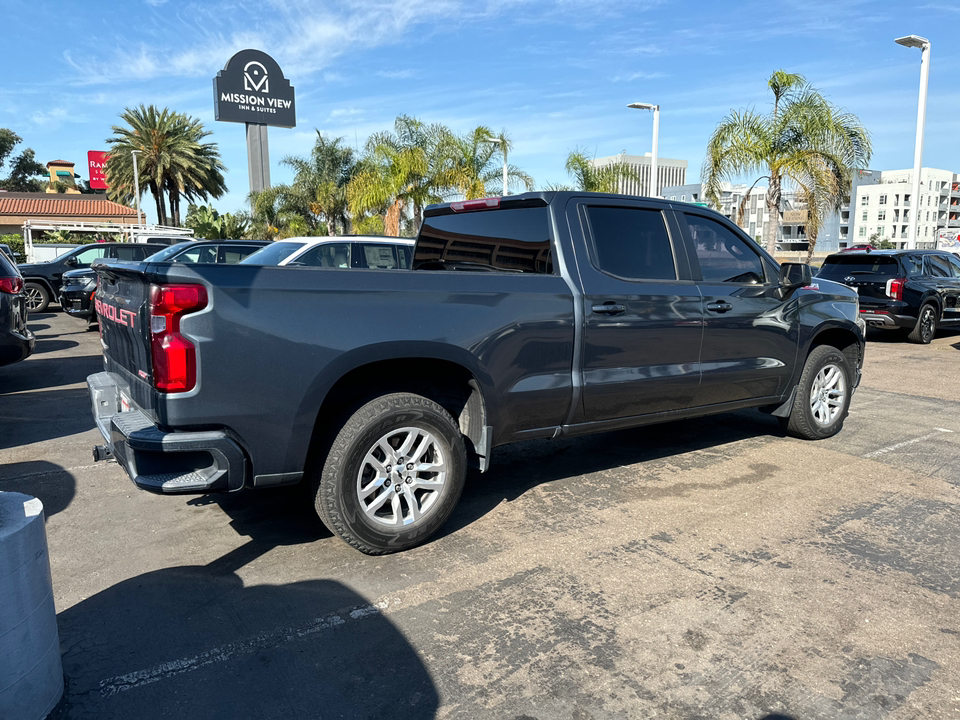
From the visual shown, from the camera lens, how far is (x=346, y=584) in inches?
141

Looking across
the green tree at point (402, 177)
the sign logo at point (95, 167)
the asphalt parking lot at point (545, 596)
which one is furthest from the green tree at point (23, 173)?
the asphalt parking lot at point (545, 596)

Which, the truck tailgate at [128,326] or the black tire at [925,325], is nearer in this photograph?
the truck tailgate at [128,326]

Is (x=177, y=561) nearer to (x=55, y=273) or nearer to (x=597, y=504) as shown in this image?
(x=597, y=504)

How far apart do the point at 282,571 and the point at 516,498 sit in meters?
1.65

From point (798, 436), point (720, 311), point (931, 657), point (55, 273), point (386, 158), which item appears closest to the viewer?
point (931, 657)

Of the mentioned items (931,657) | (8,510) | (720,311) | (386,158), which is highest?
(386,158)

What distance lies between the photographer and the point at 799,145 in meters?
19.4

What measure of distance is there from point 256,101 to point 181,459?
48.7 m

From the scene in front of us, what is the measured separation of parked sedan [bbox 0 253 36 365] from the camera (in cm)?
720

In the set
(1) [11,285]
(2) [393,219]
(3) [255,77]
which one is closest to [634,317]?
(1) [11,285]

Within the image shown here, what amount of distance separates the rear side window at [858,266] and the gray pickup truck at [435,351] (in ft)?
29.0

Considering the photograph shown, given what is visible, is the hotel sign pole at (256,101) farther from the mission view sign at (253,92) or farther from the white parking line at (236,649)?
the white parking line at (236,649)

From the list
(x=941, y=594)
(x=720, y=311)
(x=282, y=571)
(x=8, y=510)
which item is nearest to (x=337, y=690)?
(x=282, y=571)

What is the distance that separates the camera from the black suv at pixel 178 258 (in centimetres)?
1210
